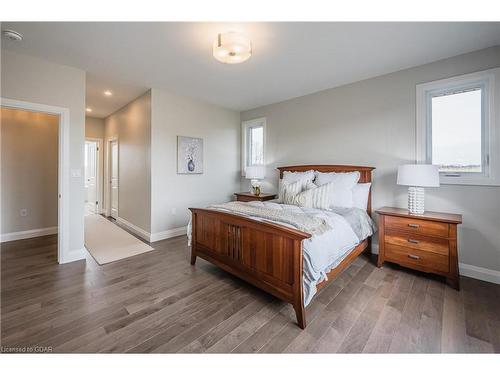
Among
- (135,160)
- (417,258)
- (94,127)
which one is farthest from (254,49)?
(94,127)

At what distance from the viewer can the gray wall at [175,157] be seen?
12.7 feet

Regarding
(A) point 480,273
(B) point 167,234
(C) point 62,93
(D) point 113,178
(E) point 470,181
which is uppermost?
(C) point 62,93

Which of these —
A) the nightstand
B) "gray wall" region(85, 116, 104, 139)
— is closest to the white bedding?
the nightstand

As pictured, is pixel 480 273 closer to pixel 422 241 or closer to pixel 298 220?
pixel 422 241

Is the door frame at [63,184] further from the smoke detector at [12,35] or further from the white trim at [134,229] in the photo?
the white trim at [134,229]

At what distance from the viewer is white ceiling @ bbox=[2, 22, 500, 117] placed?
6.87 feet

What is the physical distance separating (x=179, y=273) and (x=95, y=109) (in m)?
4.62

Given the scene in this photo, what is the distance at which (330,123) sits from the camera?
12.1 ft

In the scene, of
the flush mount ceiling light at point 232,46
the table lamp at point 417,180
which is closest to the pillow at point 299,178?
the table lamp at point 417,180

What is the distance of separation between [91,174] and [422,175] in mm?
7762

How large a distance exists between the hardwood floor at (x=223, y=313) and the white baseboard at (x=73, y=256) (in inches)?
4.9

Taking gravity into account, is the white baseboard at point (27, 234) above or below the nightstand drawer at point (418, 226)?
below

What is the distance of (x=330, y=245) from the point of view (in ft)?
6.48

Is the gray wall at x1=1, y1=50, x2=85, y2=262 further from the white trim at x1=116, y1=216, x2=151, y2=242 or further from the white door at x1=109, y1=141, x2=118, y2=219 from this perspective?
the white door at x1=109, y1=141, x2=118, y2=219
